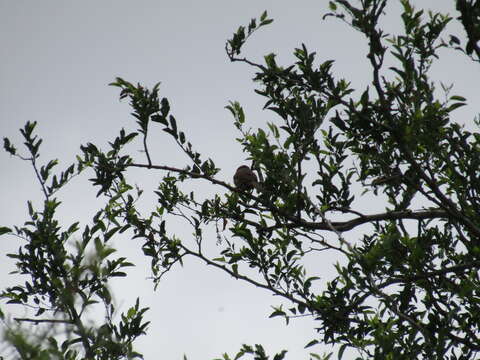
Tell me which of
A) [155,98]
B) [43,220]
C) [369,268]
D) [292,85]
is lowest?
[369,268]

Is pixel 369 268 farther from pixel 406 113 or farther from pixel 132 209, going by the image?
pixel 132 209

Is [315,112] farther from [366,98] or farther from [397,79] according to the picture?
[397,79]

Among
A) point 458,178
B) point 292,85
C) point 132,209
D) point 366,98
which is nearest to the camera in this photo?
point 366,98

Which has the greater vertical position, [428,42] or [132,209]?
[428,42]

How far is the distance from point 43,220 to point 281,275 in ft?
6.77

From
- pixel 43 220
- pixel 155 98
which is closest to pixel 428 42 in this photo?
pixel 155 98

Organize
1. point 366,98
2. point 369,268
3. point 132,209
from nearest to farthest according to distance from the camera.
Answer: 1. point 369,268
2. point 366,98
3. point 132,209

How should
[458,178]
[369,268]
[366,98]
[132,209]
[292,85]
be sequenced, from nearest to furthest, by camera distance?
[369,268] < [366,98] < [458,178] < [292,85] < [132,209]

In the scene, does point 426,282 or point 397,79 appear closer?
point 426,282

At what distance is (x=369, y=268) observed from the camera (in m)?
3.40

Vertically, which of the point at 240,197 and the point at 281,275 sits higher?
the point at 240,197

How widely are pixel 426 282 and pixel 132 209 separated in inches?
110

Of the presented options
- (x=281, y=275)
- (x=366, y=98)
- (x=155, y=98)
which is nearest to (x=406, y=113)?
(x=366, y=98)

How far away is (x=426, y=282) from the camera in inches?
160
